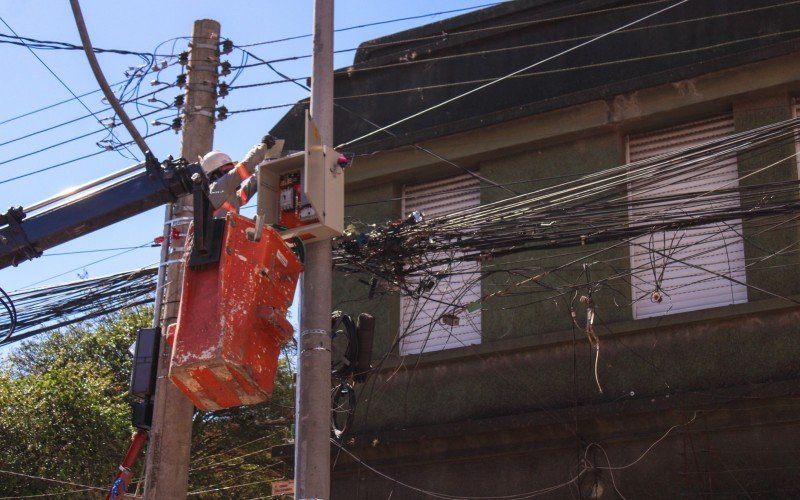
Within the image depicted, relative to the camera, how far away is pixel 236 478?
20.5 m

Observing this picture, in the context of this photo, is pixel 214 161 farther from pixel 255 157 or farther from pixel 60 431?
pixel 60 431

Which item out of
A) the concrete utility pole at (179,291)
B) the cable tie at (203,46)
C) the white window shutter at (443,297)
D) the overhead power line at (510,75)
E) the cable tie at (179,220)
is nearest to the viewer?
the concrete utility pole at (179,291)

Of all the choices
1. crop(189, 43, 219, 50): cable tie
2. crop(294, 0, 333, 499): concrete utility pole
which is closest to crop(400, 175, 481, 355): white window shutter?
crop(189, 43, 219, 50): cable tie

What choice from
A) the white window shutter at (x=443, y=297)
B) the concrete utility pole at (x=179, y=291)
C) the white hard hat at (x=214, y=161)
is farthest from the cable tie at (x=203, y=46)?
the white window shutter at (x=443, y=297)

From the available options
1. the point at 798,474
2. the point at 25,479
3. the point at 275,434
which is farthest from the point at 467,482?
the point at 275,434

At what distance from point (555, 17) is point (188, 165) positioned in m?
5.45

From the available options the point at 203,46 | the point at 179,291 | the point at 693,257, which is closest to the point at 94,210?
the point at 179,291

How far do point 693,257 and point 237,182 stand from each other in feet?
15.3

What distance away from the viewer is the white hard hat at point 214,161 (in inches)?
352

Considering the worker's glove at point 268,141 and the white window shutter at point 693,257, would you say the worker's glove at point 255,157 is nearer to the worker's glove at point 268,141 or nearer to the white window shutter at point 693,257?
the worker's glove at point 268,141

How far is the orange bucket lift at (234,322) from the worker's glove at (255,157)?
1.26 metres

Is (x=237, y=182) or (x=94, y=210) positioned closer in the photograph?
(x=237, y=182)

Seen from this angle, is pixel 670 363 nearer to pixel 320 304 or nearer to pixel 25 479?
pixel 320 304

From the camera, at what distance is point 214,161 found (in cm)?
895
